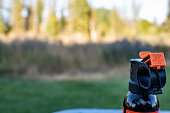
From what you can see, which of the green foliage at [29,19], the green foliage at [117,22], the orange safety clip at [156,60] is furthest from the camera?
the green foliage at [29,19]

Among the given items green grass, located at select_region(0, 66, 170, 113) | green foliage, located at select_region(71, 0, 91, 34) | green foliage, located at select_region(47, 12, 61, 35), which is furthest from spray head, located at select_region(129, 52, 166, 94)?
green foliage, located at select_region(47, 12, 61, 35)

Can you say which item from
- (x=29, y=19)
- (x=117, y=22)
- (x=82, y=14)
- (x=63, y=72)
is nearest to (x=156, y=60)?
(x=63, y=72)

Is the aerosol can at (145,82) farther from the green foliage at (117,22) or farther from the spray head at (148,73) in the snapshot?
the green foliage at (117,22)

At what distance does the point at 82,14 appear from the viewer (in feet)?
75.6

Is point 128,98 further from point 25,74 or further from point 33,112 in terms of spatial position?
point 25,74

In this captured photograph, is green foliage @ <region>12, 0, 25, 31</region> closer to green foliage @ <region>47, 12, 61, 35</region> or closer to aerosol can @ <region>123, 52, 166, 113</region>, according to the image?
green foliage @ <region>47, 12, 61, 35</region>

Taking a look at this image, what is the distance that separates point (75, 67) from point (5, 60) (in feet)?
6.89

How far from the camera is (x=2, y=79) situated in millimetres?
5238

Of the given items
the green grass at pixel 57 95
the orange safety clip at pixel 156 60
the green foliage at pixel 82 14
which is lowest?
the green grass at pixel 57 95

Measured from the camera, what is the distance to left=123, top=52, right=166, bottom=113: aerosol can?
0.65 metres

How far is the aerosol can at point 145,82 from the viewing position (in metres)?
0.65

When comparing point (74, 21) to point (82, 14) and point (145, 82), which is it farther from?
point (145, 82)

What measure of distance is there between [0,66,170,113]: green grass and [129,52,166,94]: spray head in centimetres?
245

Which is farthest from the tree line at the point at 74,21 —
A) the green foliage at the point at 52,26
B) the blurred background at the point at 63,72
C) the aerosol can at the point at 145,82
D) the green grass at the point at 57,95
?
the aerosol can at the point at 145,82
